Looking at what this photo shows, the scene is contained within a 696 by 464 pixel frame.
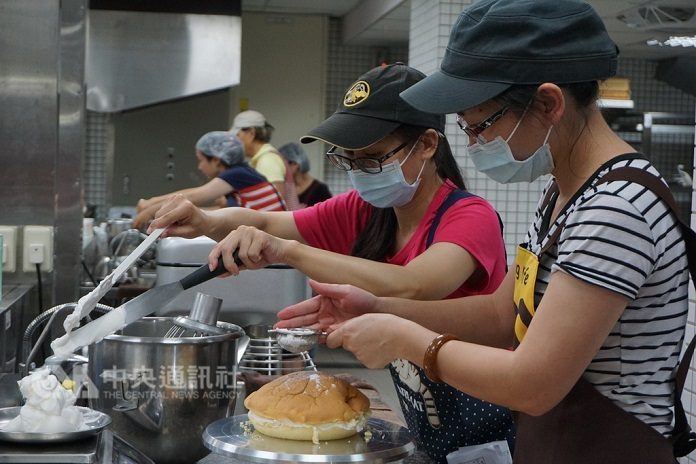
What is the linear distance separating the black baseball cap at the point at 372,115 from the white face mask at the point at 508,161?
0.47m

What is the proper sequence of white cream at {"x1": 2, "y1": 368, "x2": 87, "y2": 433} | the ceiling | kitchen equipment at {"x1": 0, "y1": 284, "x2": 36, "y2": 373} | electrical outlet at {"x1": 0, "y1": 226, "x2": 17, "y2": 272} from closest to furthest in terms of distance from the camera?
1. white cream at {"x1": 2, "y1": 368, "x2": 87, "y2": 433}
2. kitchen equipment at {"x1": 0, "y1": 284, "x2": 36, "y2": 373}
3. electrical outlet at {"x1": 0, "y1": 226, "x2": 17, "y2": 272}
4. the ceiling

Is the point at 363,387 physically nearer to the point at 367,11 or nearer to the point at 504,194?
the point at 504,194

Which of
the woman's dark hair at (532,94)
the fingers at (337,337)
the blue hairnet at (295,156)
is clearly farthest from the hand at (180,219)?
the blue hairnet at (295,156)

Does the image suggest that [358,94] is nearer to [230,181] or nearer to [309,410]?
[309,410]

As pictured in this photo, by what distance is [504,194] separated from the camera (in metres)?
4.76

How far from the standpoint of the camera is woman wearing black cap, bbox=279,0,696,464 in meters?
1.12

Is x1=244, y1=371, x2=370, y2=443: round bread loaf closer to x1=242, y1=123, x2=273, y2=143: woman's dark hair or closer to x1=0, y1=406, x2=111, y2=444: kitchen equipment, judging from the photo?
x1=0, y1=406, x2=111, y2=444: kitchen equipment

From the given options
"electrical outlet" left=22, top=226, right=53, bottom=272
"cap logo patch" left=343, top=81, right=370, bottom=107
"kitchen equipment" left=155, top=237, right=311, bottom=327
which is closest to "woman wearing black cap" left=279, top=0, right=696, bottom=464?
"cap logo patch" left=343, top=81, right=370, bottom=107

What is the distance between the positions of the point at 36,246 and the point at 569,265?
196 centimetres

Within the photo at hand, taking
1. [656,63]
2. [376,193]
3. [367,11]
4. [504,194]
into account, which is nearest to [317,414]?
[376,193]

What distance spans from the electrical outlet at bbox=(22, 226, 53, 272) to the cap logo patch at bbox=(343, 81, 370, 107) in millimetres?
1222

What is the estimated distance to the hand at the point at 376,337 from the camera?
1.31m

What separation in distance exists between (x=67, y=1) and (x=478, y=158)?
1812 mm

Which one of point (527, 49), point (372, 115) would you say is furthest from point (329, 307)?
point (527, 49)
